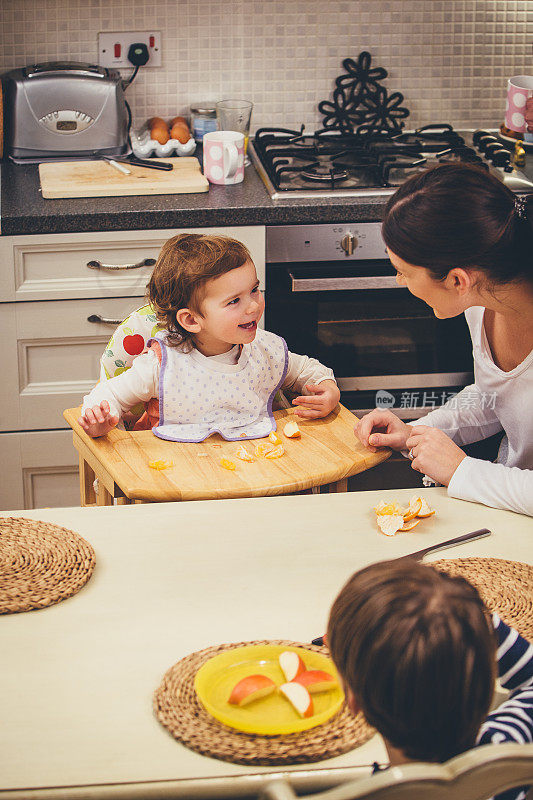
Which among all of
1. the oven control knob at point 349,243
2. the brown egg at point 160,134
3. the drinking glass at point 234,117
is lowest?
the oven control knob at point 349,243

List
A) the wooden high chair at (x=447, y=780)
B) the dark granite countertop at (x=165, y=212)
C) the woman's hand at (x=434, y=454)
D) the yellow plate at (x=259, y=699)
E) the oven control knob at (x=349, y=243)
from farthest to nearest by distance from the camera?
the oven control knob at (x=349, y=243) < the dark granite countertop at (x=165, y=212) < the woman's hand at (x=434, y=454) < the yellow plate at (x=259, y=699) < the wooden high chair at (x=447, y=780)

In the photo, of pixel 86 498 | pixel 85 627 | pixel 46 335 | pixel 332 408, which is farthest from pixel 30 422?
pixel 85 627

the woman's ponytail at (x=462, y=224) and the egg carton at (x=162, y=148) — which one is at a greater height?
the egg carton at (x=162, y=148)

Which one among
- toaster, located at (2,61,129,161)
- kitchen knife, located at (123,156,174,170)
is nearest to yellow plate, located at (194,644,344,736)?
kitchen knife, located at (123,156,174,170)

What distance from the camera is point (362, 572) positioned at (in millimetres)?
907

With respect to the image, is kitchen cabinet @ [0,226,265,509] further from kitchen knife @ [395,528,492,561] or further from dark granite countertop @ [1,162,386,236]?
kitchen knife @ [395,528,492,561]

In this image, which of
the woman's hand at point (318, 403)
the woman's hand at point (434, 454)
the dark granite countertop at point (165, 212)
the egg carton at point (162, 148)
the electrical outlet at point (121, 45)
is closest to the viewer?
the woman's hand at point (434, 454)

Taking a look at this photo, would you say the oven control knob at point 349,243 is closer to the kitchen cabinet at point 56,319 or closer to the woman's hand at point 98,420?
the kitchen cabinet at point 56,319

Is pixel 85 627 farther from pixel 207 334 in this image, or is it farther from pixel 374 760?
pixel 207 334

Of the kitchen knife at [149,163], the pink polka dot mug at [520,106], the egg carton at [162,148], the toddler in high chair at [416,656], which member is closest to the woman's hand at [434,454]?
the toddler in high chair at [416,656]

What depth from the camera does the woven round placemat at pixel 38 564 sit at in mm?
1302

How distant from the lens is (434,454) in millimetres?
1662

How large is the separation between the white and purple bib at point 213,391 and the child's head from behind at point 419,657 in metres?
1.05

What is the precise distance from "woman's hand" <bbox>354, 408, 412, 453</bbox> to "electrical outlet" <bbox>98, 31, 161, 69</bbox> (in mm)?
Answer: 1867
